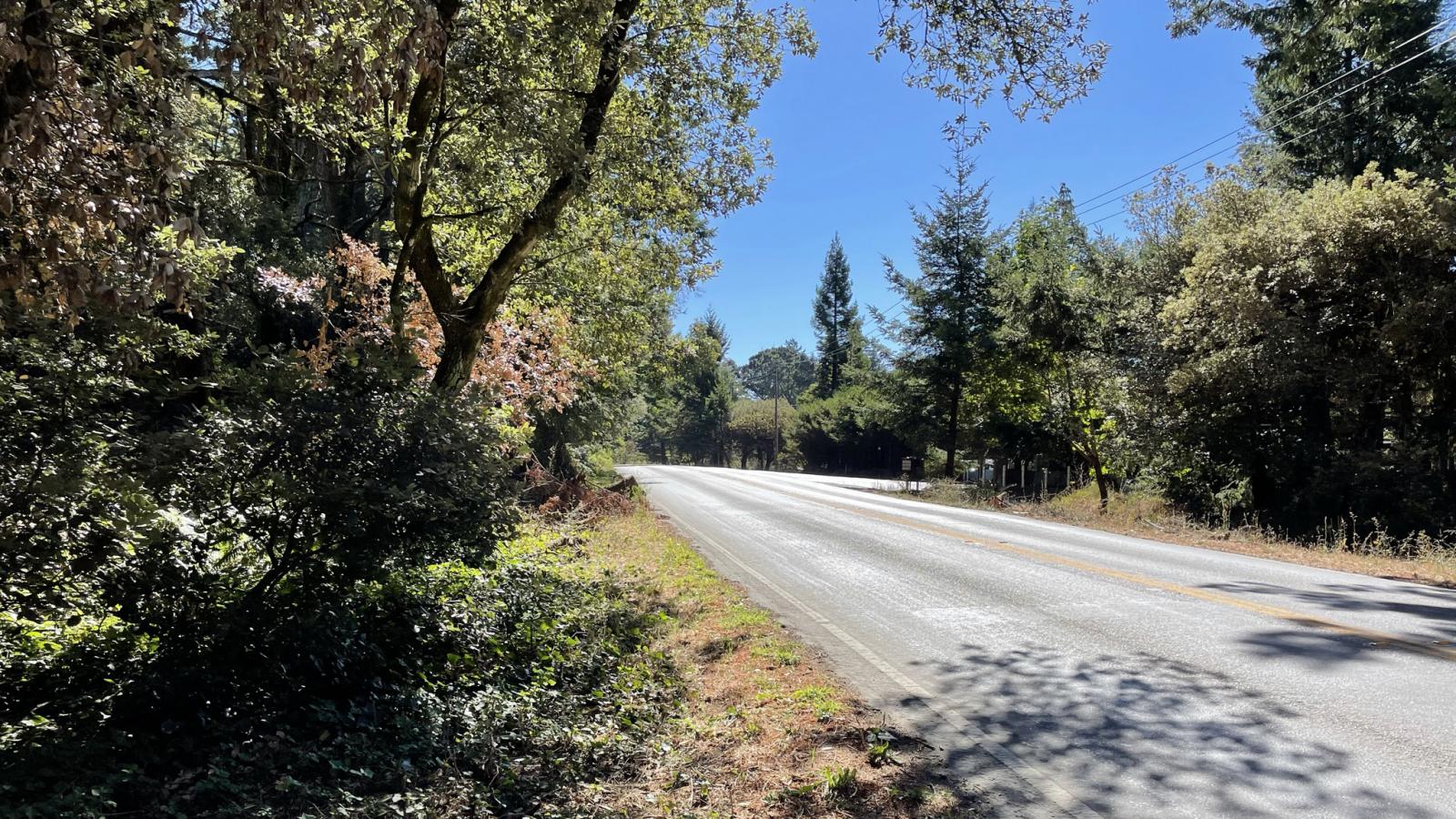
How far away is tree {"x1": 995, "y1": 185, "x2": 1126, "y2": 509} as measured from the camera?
69.7ft

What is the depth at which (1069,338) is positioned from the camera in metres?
22.7

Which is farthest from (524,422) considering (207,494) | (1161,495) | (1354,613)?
(1161,495)

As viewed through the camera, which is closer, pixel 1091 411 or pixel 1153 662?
pixel 1153 662

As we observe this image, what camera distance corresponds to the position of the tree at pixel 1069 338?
21234 mm

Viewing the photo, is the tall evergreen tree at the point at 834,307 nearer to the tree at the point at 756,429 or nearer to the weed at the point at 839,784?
the tree at the point at 756,429

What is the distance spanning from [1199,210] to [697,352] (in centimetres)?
1400

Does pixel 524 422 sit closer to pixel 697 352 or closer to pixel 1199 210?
pixel 697 352

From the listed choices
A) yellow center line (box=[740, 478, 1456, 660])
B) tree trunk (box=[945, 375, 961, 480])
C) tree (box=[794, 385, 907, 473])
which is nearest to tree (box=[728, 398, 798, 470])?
tree (box=[794, 385, 907, 473])

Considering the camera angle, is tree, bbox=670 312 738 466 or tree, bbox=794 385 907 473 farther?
tree, bbox=670 312 738 466

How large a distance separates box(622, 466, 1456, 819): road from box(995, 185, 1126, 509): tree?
11.8 m

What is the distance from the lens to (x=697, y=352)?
69.3 feet

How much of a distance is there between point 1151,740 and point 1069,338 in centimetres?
2056

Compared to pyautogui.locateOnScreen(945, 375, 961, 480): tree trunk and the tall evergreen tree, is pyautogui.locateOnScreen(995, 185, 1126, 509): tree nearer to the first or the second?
pyautogui.locateOnScreen(945, 375, 961, 480): tree trunk

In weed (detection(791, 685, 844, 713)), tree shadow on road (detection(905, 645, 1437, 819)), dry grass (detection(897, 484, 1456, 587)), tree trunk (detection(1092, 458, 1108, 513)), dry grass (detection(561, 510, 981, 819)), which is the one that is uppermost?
tree trunk (detection(1092, 458, 1108, 513))
